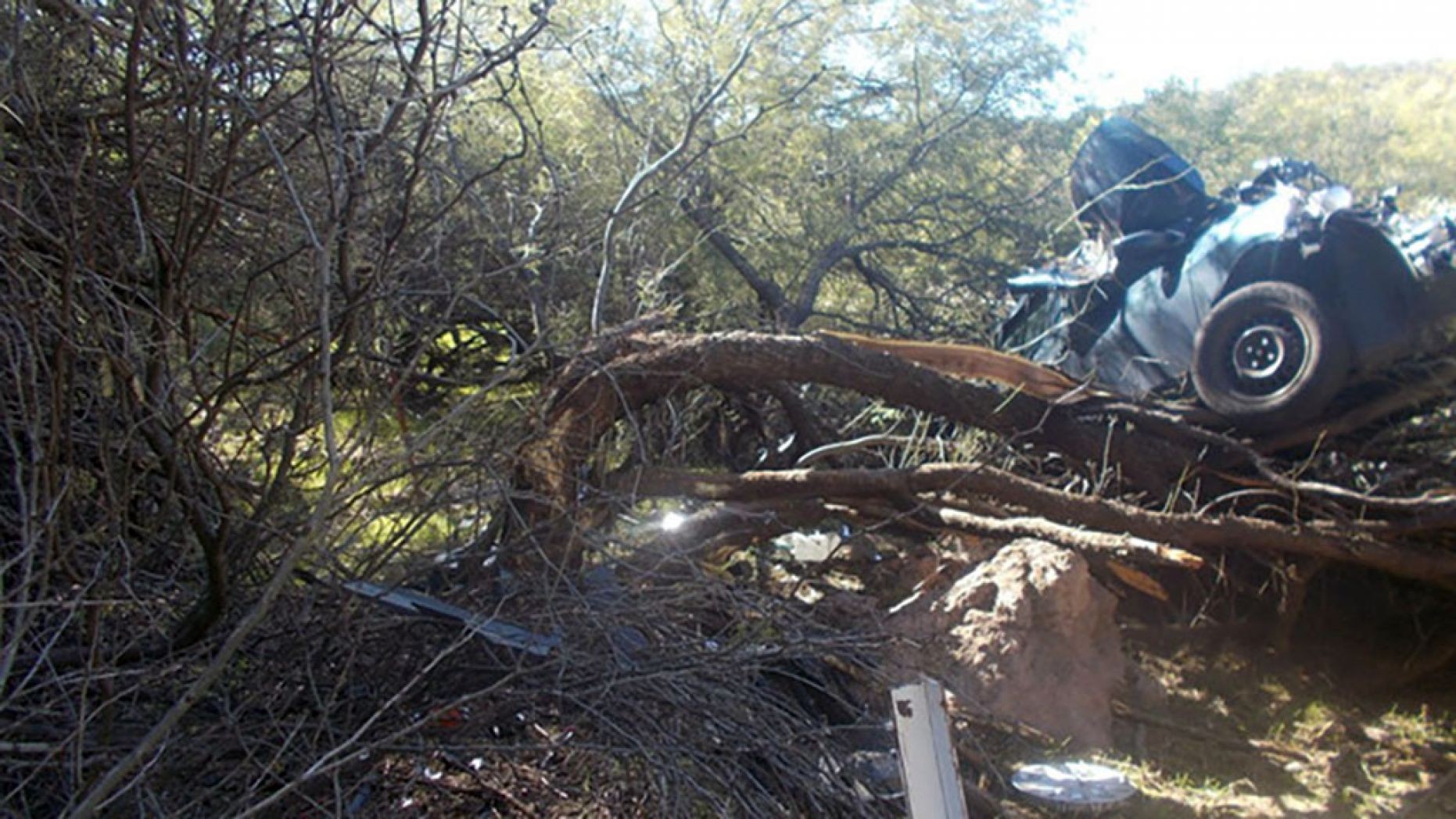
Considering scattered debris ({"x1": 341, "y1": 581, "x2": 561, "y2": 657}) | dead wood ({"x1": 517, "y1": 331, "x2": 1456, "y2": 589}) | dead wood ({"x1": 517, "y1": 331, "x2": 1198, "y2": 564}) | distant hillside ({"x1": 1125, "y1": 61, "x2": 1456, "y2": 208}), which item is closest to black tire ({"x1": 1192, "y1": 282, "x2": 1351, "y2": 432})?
dead wood ({"x1": 517, "y1": 331, "x2": 1456, "y2": 589})

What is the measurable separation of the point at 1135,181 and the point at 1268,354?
4.98 ft

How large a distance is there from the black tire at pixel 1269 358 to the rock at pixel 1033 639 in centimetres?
110

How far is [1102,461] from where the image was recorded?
614 cm

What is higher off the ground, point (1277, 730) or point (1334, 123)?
point (1334, 123)

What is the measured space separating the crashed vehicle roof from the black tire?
1102 mm

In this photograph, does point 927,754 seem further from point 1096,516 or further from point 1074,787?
point 1096,516

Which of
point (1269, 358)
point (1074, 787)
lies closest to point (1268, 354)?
point (1269, 358)

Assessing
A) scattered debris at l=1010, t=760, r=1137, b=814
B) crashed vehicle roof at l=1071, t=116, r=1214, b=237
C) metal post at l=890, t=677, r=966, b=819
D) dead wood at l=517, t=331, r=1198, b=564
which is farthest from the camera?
crashed vehicle roof at l=1071, t=116, r=1214, b=237

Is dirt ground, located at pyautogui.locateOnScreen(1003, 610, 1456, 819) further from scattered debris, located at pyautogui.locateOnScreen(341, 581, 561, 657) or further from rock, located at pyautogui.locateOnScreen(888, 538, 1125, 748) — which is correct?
scattered debris, located at pyautogui.locateOnScreen(341, 581, 561, 657)

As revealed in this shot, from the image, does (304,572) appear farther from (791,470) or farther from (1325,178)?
(1325,178)

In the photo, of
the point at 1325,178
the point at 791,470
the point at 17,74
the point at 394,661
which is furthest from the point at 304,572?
the point at 1325,178

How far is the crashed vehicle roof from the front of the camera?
271 inches

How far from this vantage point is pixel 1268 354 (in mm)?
5957

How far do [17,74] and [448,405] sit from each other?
2.64 m
